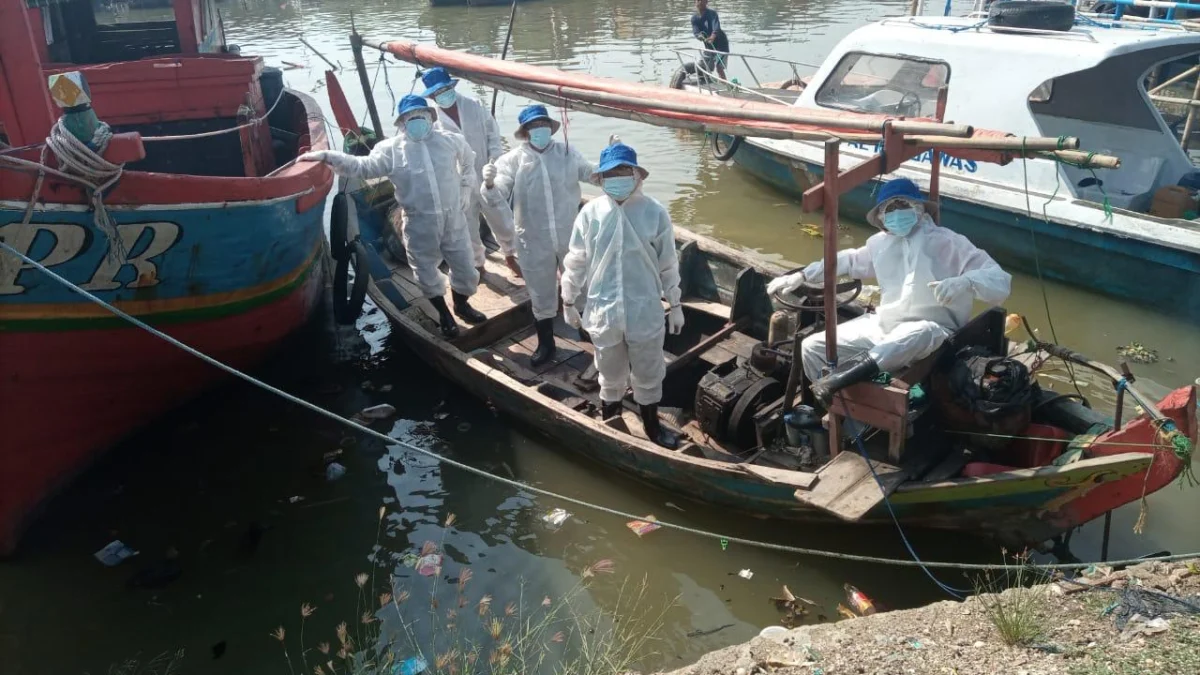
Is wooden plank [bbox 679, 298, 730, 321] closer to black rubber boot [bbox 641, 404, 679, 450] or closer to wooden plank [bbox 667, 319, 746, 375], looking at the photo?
wooden plank [bbox 667, 319, 746, 375]

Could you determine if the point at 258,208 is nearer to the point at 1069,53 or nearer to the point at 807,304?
the point at 807,304

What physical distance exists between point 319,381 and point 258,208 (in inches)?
79.8

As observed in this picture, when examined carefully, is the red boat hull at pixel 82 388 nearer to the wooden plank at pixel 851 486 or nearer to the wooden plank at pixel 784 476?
the wooden plank at pixel 784 476

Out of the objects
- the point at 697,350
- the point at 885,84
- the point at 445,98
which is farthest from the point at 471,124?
the point at 885,84

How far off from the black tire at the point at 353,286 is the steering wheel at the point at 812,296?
3.48 metres

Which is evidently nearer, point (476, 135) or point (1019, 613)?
point (1019, 613)

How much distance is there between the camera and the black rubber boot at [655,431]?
5.59 m

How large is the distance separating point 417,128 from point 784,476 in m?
3.66

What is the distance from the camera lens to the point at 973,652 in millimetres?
3617

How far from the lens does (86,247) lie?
5.03 m

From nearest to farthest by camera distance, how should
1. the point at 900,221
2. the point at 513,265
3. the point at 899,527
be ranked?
the point at 899,527 → the point at 900,221 → the point at 513,265

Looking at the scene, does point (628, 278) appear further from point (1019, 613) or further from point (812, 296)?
point (1019, 613)

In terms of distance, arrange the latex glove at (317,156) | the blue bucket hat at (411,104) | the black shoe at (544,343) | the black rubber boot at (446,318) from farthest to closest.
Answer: the black rubber boot at (446,318), the black shoe at (544,343), the blue bucket hat at (411,104), the latex glove at (317,156)

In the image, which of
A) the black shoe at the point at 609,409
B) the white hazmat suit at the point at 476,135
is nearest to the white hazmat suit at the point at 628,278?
the black shoe at the point at 609,409
